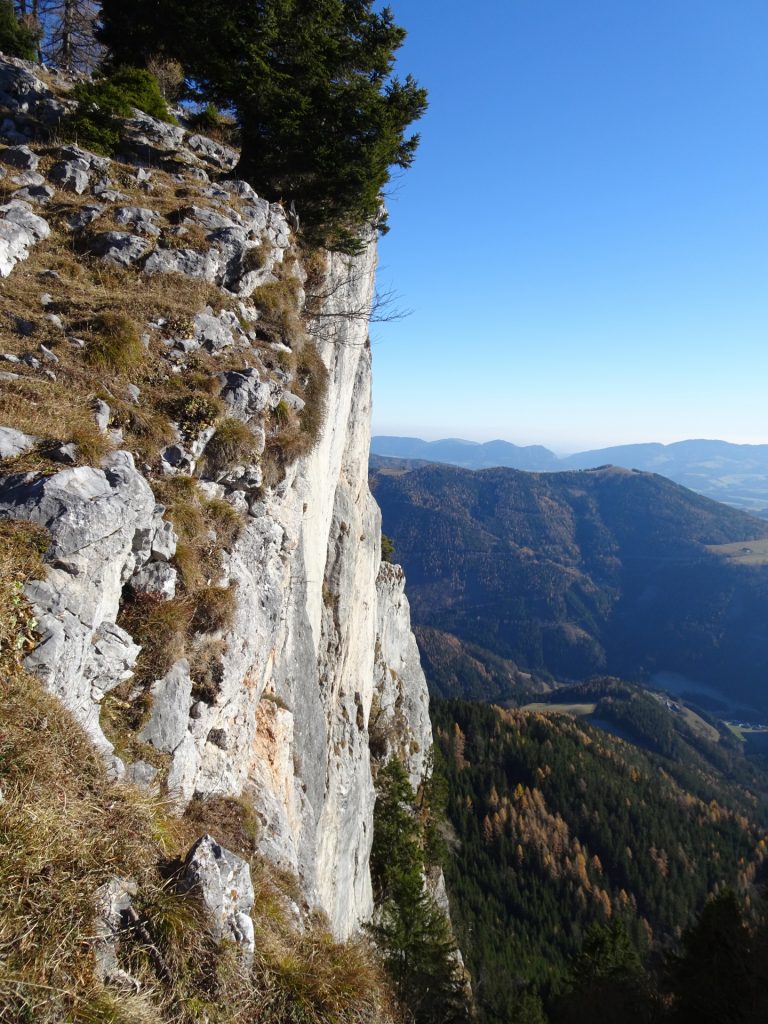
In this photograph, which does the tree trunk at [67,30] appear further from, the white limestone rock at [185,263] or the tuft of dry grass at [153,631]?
the tuft of dry grass at [153,631]

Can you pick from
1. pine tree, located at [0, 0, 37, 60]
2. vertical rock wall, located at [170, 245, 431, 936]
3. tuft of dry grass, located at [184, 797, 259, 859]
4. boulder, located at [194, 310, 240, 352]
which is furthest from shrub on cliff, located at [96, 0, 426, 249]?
tuft of dry grass, located at [184, 797, 259, 859]

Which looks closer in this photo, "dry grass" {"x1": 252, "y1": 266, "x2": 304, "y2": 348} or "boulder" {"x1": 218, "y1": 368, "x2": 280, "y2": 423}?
"boulder" {"x1": 218, "y1": 368, "x2": 280, "y2": 423}

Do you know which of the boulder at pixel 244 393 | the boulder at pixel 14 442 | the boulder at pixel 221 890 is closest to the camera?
the boulder at pixel 221 890

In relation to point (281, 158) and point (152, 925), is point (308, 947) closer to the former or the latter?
point (152, 925)

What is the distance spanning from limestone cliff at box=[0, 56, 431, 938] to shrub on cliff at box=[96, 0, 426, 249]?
1.66 metres

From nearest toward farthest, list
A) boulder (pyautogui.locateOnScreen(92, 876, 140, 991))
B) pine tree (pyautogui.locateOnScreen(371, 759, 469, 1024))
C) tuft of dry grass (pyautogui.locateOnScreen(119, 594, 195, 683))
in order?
boulder (pyautogui.locateOnScreen(92, 876, 140, 991))
tuft of dry grass (pyautogui.locateOnScreen(119, 594, 195, 683))
pine tree (pyautogui.locateOnScreen(371, 759, 469, 1024))

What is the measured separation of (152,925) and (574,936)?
10217 cm

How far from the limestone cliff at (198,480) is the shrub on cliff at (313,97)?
1662mm

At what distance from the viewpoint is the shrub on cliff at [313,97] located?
15430 mm

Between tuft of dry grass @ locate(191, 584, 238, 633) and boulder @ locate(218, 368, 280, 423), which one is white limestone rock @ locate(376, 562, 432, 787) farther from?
tuft of dry grass @ locate(191, 584, 238, 633)

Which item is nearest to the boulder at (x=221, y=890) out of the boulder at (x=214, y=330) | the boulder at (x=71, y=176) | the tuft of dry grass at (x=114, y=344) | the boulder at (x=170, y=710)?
the boulder at (x=170, y=710)

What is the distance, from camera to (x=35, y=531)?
225 inches

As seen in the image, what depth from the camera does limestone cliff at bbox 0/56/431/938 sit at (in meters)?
6.23

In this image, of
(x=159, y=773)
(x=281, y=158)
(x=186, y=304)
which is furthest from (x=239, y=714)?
(x=281, y=158)
